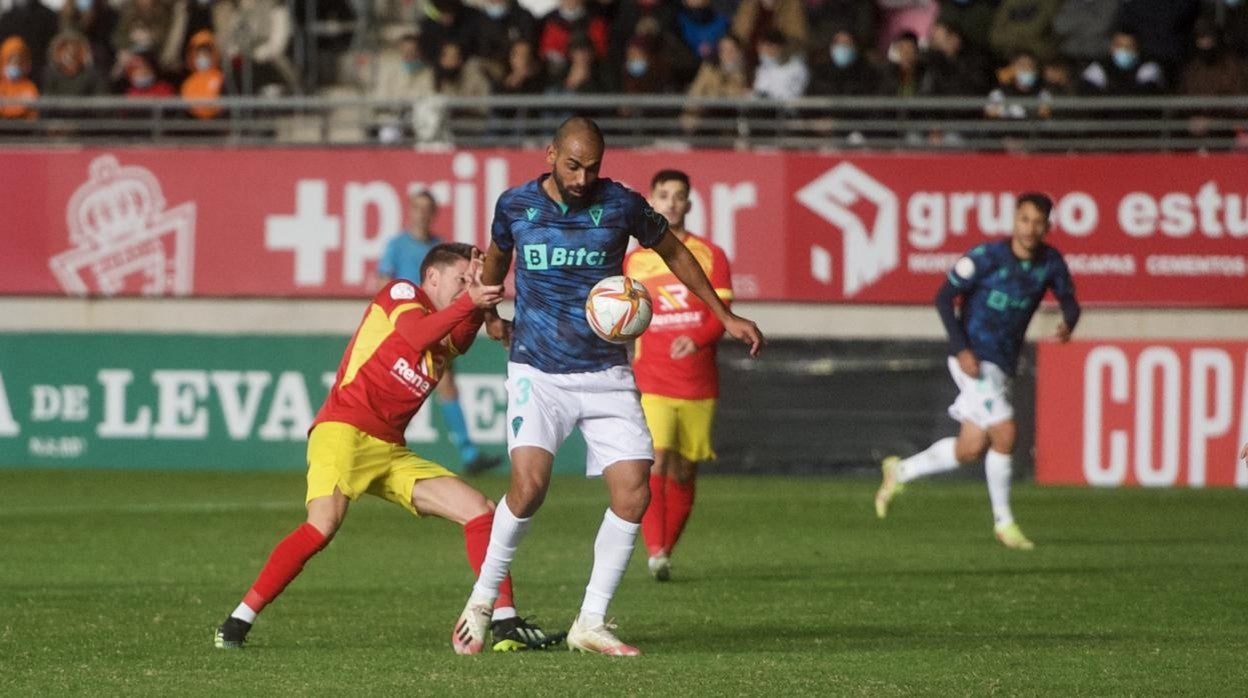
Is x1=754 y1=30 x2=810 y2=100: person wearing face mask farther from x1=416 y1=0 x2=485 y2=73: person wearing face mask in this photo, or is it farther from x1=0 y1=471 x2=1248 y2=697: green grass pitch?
x1=0 y1=471 x2=1248 y2=697: green grass pitch

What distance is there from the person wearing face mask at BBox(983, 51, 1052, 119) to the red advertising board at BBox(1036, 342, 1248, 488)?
2975 millimetres

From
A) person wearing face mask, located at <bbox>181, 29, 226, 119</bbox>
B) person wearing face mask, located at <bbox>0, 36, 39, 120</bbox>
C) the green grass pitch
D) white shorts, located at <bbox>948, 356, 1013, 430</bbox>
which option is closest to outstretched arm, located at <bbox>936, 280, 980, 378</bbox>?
white shorts, located at <bbox>948, 356, 1013, 430</bbox>

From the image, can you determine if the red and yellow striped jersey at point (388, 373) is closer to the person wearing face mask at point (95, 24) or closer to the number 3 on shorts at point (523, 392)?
the number 3 on shorts at point (523, 392)

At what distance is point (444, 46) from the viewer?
21.6 metres

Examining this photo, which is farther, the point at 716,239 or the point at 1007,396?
the point at 716,239

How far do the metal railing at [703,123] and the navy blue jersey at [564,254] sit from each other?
11587 millimetres

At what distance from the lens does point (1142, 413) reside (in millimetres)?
17875

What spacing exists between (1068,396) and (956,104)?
3266mm

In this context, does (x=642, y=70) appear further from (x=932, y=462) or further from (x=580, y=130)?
(x=580, y=130)

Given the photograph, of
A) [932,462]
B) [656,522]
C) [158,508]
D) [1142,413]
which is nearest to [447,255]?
[656,522]

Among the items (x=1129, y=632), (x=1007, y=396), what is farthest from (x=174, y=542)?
(x=1129, y=632)

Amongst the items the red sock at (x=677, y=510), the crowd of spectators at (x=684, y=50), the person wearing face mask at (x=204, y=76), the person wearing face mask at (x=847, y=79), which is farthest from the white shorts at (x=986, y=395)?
the person wearing face mask at (x=204, y=76)

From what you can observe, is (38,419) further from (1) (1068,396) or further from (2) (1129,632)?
(2) (1129,632)

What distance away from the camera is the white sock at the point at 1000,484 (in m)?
13.5
